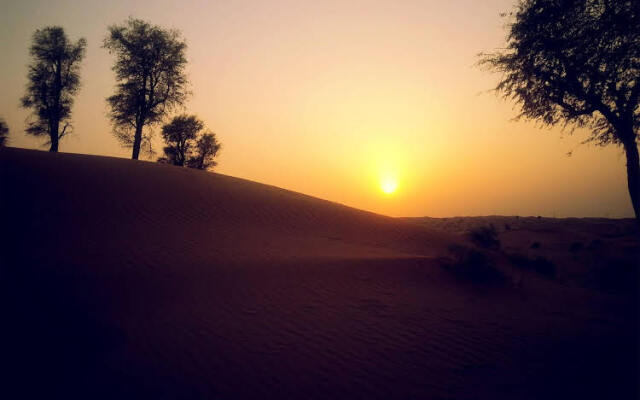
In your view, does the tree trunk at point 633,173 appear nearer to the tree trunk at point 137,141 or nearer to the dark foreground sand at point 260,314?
the dark foreground sand at point 260,314

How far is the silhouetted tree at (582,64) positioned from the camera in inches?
390

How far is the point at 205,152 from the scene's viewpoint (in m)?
30.0

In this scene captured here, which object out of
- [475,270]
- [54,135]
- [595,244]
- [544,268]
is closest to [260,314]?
[475,270]

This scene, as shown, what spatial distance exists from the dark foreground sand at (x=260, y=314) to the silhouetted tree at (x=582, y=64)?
4853 millimetres

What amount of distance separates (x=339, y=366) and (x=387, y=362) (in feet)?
1.89

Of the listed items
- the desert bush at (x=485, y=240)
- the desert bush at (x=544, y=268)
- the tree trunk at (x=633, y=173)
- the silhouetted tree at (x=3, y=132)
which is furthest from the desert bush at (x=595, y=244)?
the silhouetted tree at (x=3, y=132)

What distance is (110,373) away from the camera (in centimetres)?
307

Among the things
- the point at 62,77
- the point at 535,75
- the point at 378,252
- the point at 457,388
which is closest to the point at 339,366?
the point at 457,388

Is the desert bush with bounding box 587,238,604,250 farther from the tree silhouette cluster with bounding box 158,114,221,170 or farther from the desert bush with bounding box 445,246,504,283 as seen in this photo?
the tree silhouette cluster with bounding box 158,114,221,170

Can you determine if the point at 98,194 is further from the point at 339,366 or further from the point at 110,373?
the point at 339,366

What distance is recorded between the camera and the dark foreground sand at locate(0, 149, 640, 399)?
10.4ft

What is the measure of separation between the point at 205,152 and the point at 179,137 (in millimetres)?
2572

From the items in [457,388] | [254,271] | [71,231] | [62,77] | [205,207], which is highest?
[62,77]

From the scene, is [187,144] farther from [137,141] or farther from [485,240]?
[485,240]
